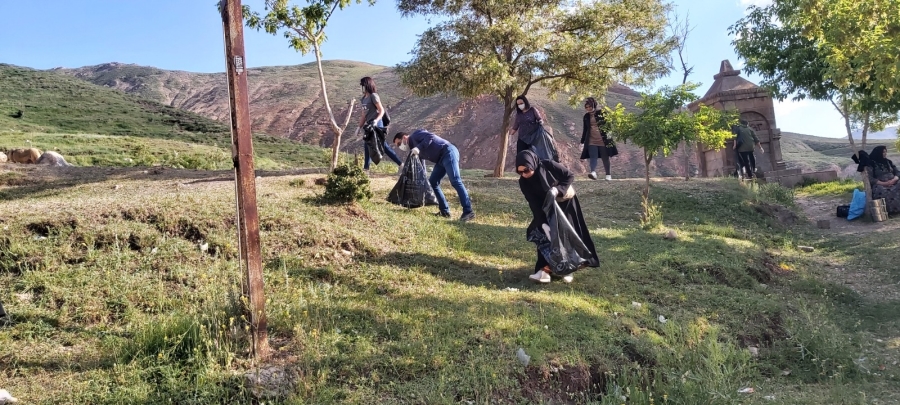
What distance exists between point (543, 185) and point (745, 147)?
11762 mm

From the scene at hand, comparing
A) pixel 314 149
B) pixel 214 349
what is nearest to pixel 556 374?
pixel 214 349

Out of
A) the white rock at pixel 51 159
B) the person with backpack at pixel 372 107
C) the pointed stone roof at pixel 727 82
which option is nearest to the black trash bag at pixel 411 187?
the person with backpack at pixel 372 107

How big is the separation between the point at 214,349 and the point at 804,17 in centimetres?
1042

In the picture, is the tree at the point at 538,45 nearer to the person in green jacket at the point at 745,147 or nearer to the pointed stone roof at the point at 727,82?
the person in green jacket at the point at 745,147

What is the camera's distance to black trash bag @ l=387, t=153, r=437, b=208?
7.90 m

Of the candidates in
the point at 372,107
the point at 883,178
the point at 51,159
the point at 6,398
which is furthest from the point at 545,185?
the point at 51,159

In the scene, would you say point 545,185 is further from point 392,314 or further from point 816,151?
point 816,151

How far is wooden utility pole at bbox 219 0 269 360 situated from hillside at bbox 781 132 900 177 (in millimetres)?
→ 27169

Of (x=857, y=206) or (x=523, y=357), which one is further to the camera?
(x=857, y=206)

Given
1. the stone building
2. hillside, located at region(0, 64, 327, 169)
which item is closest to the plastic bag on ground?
the stone building

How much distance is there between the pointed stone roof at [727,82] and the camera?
60.7 feet

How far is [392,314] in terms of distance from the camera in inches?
183

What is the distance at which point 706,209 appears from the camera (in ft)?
36.8

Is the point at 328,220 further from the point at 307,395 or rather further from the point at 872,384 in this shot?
the point at 872,384
